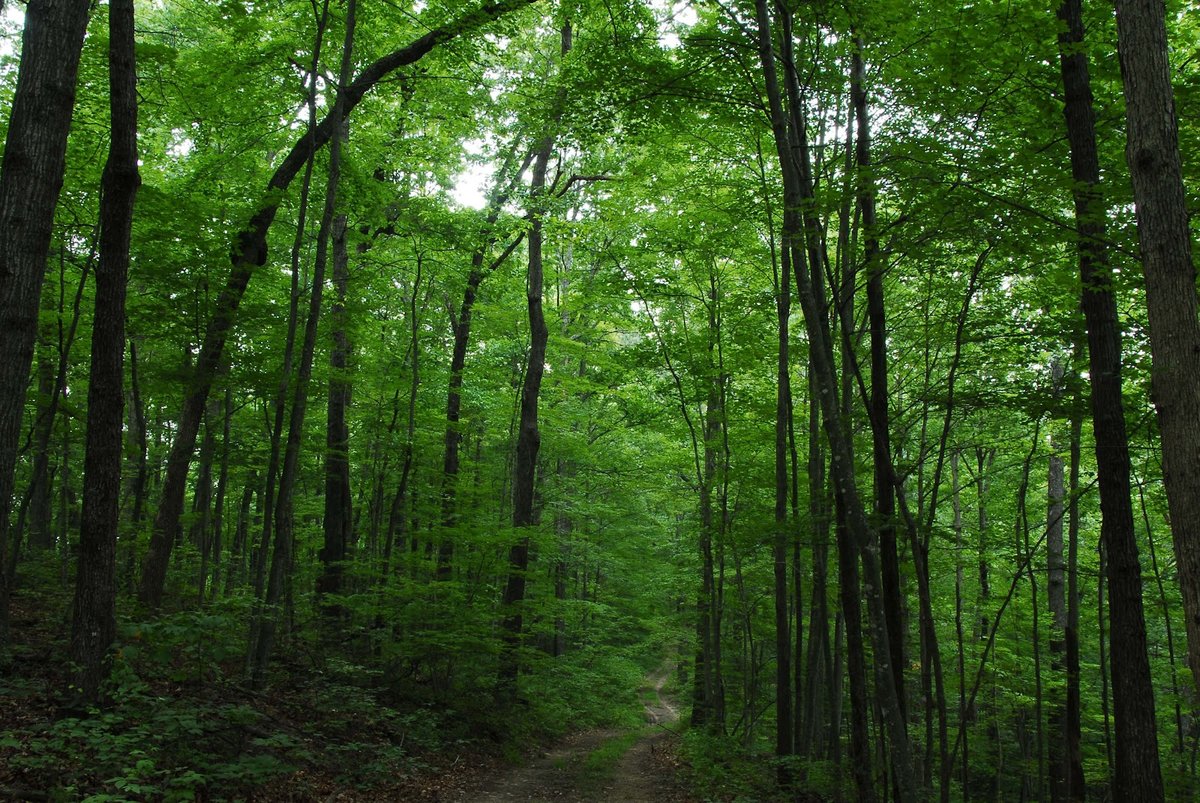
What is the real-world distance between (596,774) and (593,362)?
8822mm

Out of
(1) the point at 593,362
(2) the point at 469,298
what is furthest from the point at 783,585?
(2) the point at 469,298

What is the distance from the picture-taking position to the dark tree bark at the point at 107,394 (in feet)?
→ 18.8

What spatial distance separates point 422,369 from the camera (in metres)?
15.6

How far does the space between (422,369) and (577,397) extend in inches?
242

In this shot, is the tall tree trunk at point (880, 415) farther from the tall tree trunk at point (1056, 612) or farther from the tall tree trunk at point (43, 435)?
the tall tree trunk at point (43, 435)

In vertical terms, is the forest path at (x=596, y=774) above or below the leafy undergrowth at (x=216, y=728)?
below

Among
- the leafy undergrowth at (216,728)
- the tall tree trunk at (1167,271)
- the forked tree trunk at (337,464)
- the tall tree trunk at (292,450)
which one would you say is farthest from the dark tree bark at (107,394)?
the tall tree trunk at (1167,271)

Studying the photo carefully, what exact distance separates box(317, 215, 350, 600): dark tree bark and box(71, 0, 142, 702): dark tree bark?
6068mm

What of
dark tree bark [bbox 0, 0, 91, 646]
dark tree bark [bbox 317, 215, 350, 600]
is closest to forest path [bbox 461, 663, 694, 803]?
dark tree bark [bbox 317, 215, 350, 600]

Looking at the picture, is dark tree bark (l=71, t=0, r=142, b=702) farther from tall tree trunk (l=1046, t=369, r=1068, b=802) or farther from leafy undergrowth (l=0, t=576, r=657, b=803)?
tall tree trunk (l=1046, t=369, r=1068, b=802)

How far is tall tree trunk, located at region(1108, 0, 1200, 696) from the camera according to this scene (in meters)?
3.34

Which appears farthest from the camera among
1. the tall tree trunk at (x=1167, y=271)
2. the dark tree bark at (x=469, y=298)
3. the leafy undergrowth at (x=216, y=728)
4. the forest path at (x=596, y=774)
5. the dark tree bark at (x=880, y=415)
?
the dark tree bark at (x=469, y=298)

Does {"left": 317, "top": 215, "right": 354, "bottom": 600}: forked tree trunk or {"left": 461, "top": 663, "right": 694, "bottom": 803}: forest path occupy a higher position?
{"left": 317, "top": 215, "right": 354, "bottom": 600}: forked tree trunk

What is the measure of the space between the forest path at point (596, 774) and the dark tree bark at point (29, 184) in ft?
21.0
